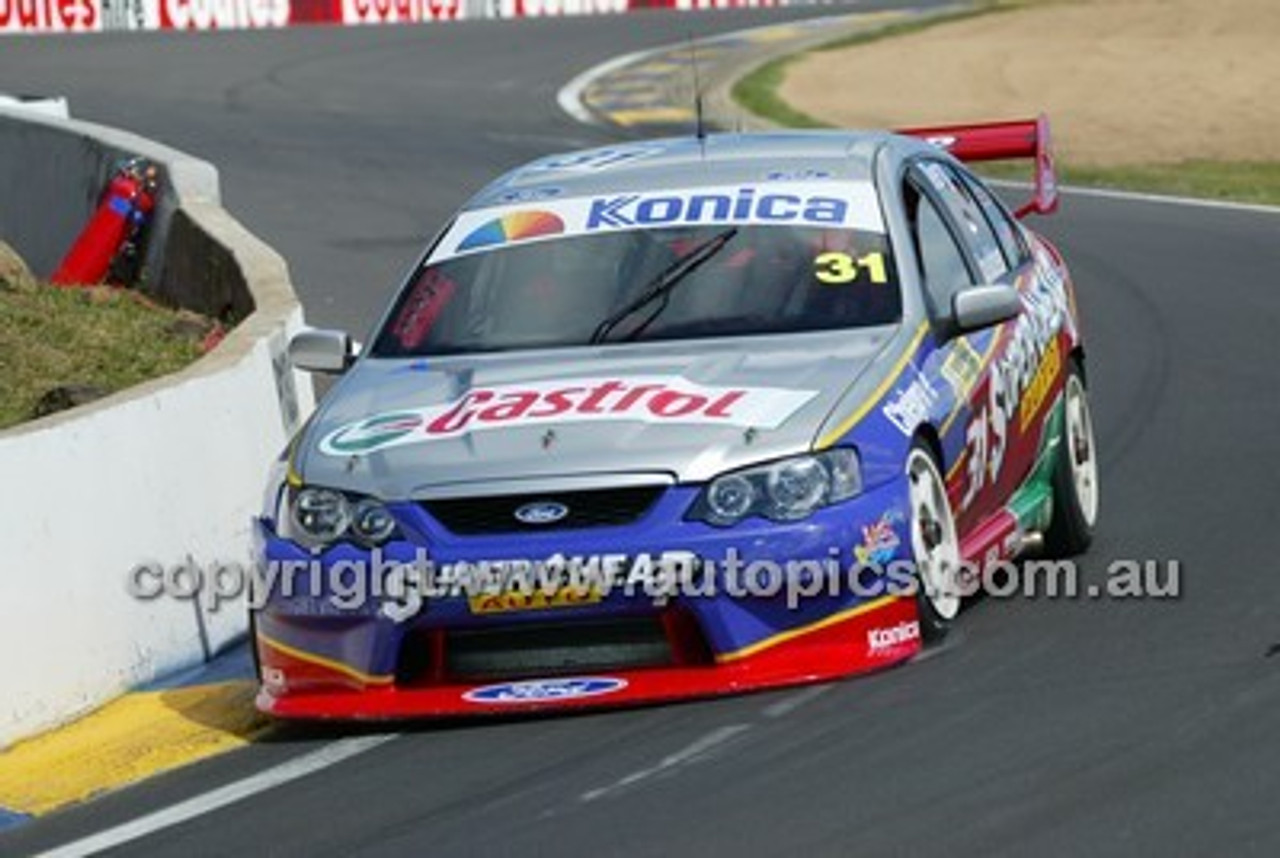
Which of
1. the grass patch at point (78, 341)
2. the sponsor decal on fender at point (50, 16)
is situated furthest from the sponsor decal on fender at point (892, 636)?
the sponsor decal on fender at point (50, 16)

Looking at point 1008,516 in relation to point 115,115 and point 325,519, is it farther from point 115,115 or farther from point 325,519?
point 115,115

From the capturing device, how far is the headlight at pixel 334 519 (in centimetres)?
838

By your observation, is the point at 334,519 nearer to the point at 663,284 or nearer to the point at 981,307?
the point at 663,284

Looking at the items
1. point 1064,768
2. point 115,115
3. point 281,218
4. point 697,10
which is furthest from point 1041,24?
point 1064,768

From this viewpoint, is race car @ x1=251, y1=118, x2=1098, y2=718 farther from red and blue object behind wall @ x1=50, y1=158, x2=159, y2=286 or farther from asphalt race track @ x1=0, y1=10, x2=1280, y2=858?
red and blue object behind wall @ x1=50, y1=158, x2=159, y2=286

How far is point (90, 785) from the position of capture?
8375mm

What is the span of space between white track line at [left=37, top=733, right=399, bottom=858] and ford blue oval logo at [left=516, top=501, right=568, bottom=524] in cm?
67

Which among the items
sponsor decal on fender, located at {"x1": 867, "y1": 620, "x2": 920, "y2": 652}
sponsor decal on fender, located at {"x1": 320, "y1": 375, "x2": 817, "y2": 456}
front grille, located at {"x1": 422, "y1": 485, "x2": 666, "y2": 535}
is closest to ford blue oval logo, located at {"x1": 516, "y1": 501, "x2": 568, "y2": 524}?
front grille, located at {"x1": 422, "y1": 485, "x2": 666, "y2": 535}

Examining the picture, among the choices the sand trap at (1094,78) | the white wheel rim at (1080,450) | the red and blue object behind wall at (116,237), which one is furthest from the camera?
the sand trap at (1094,78)

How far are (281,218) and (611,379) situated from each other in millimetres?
13970

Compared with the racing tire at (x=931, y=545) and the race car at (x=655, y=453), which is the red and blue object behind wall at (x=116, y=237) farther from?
the racing tire at (x=931, y=545)

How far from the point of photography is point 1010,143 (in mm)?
12797

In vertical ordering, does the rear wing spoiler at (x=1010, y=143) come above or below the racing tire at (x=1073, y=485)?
above

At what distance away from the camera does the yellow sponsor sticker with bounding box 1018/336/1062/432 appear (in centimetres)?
997
